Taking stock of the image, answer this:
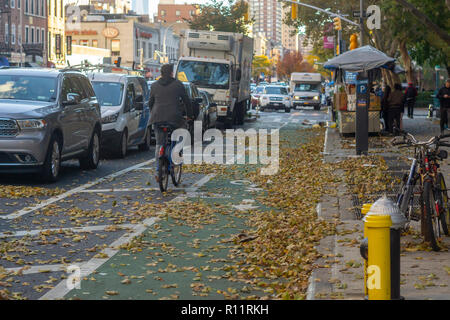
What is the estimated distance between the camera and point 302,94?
6462 centimetres

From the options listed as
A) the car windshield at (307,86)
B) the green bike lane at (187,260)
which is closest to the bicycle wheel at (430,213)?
the green bike lane at (187,260)

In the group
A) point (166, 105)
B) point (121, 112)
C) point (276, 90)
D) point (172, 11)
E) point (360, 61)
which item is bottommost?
point (121, 112)

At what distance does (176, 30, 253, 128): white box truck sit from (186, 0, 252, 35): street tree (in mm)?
42453

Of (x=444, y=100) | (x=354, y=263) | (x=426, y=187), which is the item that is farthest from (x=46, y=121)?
(x=444, y=100)

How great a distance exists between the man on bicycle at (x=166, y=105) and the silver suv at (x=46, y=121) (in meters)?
1.93

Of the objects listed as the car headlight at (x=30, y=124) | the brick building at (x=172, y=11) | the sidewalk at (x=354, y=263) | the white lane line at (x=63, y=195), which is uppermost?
the brick building at (x=172, y=11)

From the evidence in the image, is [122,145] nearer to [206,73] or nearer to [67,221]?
[67,221]

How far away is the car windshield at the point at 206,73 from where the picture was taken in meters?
33.7

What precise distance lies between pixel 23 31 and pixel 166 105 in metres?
56.2

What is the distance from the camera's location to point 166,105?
1391 centimetres

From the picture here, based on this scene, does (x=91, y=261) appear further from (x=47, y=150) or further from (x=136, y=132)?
(x=136, y=132)

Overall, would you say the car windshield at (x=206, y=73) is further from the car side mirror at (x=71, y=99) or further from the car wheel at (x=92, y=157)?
the car side mirror at (x=71, y=99)
